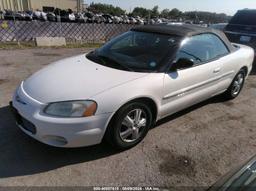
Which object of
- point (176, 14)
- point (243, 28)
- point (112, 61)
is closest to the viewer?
point (112, 61)

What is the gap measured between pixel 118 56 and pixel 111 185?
176 centimetres

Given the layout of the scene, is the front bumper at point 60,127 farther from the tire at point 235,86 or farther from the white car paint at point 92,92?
the tire at point 235,86

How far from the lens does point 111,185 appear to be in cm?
251

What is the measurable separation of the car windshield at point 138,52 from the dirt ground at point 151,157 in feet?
3.18

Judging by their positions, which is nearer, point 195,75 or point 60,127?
point 60,127

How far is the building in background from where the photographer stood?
33969 millimetres

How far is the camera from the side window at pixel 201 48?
11.4 ft

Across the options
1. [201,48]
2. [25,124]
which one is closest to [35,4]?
[201,48]

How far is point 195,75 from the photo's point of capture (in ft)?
11.6

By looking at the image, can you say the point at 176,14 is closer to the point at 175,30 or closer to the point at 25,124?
the point at 175,30

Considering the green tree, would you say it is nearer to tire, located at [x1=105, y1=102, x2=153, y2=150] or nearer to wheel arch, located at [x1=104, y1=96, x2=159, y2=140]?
wheel arch, located at [x1=104, y1=96, x2=159, y2=140]

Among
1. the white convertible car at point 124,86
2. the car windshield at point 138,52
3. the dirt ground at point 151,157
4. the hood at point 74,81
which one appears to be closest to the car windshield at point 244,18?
the white convertible car at point 124,86

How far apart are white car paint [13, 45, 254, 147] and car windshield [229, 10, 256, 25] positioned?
15.5 feet

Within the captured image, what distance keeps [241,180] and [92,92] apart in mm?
1631
